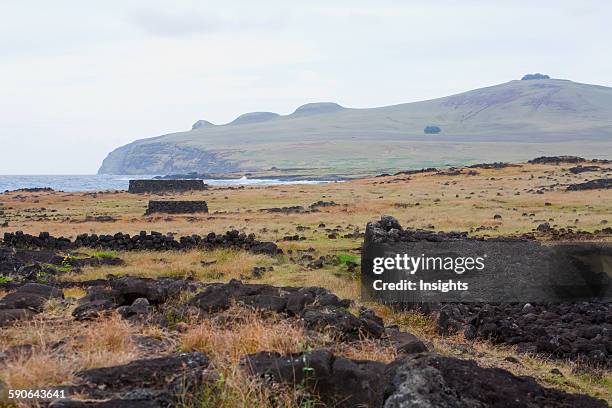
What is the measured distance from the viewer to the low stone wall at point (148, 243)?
83.7ft

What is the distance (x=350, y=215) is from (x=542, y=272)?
76.3ft

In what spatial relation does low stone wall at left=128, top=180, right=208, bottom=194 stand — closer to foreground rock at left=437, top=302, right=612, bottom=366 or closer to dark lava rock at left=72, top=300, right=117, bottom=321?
foreground rock at left=437, top=302, right=612, bottom=366

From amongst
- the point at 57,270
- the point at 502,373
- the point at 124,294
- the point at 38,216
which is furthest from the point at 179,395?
the point at 38,216

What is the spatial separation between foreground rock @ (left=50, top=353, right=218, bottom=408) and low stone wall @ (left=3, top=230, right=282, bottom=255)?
1800 cm

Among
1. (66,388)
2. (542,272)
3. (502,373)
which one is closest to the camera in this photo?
(66,388)

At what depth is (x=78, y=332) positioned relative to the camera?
28.7ft

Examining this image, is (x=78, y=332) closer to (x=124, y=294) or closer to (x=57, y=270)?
(x=124, y=294)

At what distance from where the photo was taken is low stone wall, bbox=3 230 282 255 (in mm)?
25500

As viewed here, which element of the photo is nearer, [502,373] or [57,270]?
[502,373]

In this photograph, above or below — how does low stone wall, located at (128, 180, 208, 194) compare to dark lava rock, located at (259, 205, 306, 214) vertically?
above

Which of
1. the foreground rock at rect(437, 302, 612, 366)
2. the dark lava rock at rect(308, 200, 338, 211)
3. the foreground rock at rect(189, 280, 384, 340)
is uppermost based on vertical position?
the foreground rock at rect(189, 280, 384, 340)

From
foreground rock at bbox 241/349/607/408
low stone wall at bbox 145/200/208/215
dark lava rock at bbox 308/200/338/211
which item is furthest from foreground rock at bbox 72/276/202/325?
dark lava rock at bbox 308/200/338/211

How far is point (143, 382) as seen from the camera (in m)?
6.24

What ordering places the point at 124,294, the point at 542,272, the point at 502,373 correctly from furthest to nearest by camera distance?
the point at 542,272
the point at 124,294
the point at 502,373
